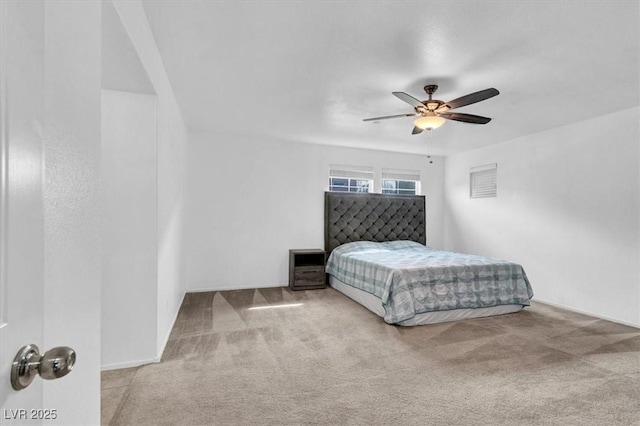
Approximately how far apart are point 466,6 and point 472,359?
99.9 inches

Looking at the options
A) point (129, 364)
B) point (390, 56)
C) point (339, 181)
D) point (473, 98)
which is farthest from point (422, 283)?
point (129, 364)

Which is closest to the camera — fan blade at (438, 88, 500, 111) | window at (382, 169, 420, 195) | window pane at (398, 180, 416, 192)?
fan blade at (438, 88, 500, 111)

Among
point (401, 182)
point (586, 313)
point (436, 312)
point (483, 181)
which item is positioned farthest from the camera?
point (401, 182)

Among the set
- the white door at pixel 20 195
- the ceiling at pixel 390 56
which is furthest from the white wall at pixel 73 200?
the ceiling at pixel 390 56

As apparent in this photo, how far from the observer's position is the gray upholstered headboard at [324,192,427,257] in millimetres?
5160

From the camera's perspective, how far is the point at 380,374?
2.23 metres

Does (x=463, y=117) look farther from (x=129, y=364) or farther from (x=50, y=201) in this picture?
(x=129, y=364)

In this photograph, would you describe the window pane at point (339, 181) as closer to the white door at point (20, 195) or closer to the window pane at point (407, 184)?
the window pane at point (407, 184)

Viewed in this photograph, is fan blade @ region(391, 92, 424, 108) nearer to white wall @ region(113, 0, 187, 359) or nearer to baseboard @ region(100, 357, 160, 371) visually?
white wall @ region(113, 0, 187, 359)

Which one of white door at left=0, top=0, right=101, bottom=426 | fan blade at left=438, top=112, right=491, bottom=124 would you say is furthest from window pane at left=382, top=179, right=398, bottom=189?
white door at left=0, top=0, right=101, bottom=426

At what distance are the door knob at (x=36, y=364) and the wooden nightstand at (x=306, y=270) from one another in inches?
164

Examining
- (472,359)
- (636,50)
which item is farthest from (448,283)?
(636,50)

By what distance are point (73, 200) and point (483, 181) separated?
565cm

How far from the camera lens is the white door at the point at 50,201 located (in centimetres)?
50
